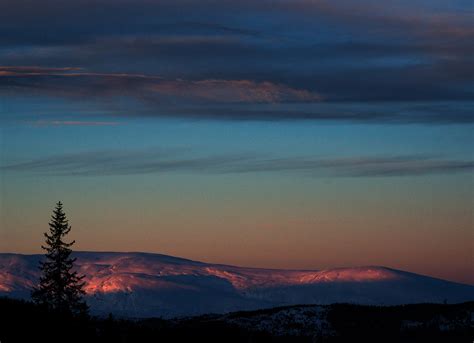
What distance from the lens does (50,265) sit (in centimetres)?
6575

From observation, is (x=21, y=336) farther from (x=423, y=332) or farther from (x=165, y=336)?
(x=423, y=332)

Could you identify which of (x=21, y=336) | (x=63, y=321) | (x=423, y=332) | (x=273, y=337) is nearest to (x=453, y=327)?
(x=423, y=332)

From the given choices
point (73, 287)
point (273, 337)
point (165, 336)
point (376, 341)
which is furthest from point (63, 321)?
point (73, 287)

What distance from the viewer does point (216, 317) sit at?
58.8 metres

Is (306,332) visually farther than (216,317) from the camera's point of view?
No

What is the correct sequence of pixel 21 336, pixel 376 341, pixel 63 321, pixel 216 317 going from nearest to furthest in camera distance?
pixel 21 336 < pixel 63 321 < pixel 376 341 < pixel 216 317

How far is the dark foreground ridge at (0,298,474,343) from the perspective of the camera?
1559 inches

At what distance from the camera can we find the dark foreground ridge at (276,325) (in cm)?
3959

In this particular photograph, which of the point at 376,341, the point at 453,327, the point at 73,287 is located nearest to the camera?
the point at 376,341

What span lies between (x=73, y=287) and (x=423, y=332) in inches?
920

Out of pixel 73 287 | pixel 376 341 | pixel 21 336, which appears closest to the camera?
pixel 21 336

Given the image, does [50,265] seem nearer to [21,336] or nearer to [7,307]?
[7,307]

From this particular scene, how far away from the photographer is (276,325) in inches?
2195

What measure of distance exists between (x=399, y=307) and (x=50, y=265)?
2226 centimetres
